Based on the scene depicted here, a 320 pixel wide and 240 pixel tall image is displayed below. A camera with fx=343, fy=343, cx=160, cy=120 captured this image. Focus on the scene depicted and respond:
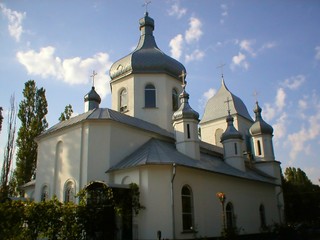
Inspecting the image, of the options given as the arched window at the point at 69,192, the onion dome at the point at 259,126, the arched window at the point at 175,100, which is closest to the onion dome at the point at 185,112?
the arched window at the point at 175,100

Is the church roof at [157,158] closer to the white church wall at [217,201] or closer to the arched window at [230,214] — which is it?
the white church wall at [217,201]

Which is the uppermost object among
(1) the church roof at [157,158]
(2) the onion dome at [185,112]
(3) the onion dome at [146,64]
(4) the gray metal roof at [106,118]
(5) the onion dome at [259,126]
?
(3) the onion dome at [146,64]

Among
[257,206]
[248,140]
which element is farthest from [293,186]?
[257,206]

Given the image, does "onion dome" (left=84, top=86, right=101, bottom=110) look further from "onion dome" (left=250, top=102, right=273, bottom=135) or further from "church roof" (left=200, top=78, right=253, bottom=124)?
"onion dome" (left=250, top=102, right=273, bottom=135)

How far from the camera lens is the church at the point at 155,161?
52.5 feet

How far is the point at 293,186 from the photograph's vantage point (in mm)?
36812

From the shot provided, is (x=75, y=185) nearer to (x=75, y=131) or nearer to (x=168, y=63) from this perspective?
(x=75, y=131)

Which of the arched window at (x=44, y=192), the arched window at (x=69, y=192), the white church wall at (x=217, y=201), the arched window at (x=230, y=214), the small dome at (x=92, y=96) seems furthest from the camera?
the small dome at (x=92, y=96)

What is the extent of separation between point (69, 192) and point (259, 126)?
1781 cm

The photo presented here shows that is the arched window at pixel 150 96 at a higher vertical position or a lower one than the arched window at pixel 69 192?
higher

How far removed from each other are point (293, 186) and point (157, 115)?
21.6 meters

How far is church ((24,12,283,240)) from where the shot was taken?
1599 centimetres

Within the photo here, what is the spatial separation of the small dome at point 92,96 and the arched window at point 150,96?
3.44 meters

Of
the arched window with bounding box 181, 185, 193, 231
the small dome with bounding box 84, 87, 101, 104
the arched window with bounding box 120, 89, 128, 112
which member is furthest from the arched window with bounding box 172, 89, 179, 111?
the arched window with bounding box 181, 185, 193, 231
